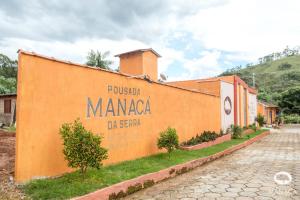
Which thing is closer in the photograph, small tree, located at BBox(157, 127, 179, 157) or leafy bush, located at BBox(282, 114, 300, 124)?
small tree, located at BBox(157, 127, 179, 157)

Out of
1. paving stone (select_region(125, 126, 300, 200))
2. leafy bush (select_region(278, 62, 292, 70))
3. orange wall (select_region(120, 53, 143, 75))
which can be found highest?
leafy bush (select_region(278, 62, 292, 70))

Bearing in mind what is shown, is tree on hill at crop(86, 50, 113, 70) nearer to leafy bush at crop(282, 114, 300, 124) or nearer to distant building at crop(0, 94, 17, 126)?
distant building at crop(0, 94, 17, 126)

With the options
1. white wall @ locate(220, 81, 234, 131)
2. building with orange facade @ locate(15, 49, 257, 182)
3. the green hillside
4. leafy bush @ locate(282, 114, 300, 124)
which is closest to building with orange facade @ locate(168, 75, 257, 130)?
white wall @ locate(220, 81, 234, 131)

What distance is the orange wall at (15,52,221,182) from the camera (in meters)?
4.66

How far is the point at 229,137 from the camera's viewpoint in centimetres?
1497

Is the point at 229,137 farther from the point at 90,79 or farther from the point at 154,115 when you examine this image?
the point at 90,79

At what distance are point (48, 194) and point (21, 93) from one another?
1781 millimetres

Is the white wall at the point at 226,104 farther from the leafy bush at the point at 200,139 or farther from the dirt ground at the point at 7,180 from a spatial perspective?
the dirt ground at the point at 7,180

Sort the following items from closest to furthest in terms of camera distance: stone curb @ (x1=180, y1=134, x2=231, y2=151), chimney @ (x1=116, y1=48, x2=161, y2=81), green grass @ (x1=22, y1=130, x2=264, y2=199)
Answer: green grass @ (x1=22, y1=130, x2=264, y2=199) < stone curb @ (x1=180, y1=134, x2=231, y2=151) < chimney @ (x1=116, y1=48, x2=161, y2=81)

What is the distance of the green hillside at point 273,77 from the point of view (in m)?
54.9

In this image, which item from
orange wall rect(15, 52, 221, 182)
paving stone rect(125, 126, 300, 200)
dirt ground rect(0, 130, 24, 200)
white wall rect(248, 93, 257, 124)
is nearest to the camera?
dirt ground rect(0, 130, 24, 200)

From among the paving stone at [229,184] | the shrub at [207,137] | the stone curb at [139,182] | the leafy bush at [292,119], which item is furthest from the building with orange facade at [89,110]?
the leafy bush at [292,119]

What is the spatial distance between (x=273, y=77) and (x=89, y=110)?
81.7 metres

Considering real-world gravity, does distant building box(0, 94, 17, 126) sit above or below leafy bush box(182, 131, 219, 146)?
above
